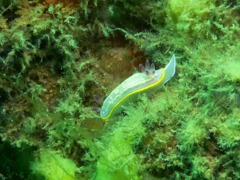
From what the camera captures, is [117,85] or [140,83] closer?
[140,83]

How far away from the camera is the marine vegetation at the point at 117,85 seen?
2.57 meters

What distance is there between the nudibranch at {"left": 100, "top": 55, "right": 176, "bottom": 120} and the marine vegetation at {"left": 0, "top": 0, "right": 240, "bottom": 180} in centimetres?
7

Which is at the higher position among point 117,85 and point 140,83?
point 117,85

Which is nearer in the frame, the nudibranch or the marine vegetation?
the marine vegetation

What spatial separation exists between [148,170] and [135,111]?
1.75 feet

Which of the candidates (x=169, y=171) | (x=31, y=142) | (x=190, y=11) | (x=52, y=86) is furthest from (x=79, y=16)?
(x=169, y=171)

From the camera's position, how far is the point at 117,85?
3432mm

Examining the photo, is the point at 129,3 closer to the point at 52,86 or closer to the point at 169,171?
the point at 52,86

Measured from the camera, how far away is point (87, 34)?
3289mm

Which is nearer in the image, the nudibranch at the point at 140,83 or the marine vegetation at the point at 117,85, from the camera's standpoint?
the marine vegetation at the point at 117,85

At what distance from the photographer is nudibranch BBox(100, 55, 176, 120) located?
3076mm

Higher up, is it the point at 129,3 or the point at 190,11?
the point at 129,3

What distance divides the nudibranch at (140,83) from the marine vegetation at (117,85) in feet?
0.22

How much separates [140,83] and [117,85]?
16.0 inches
